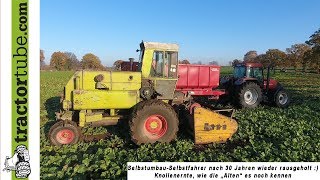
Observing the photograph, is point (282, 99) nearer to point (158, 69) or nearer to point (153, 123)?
point (158, 69)

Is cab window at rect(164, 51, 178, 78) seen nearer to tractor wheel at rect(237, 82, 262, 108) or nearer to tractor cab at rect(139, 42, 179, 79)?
tractor cab at rect(139, 42, 179, 79)

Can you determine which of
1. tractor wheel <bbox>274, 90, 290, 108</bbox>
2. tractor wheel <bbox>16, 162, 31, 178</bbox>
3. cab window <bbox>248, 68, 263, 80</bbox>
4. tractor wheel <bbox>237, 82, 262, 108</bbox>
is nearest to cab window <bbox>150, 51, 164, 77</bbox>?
tractor wheel <bbox>16, 162, 31, 178</bbox>

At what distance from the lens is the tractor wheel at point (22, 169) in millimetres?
4540

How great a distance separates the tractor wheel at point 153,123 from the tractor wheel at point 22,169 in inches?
135

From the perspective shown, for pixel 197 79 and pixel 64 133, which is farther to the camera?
pixel 197 79

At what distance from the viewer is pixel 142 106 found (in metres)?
7.81

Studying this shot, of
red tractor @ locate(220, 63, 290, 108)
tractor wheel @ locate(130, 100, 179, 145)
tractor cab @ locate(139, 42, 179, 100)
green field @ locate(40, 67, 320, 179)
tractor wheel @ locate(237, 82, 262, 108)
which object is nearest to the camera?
green field @ locate(40, 67, 320, 179)

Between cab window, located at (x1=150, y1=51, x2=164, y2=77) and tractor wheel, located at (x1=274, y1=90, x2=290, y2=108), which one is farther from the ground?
cab window, located at (x1=150, y1=51, x2=164, y2=77)

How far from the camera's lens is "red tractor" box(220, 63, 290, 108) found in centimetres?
1332

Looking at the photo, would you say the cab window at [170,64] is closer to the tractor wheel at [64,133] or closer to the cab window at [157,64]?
the cab window at [157,64]

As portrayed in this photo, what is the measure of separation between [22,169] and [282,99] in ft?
40.1

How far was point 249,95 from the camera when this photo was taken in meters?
13.5

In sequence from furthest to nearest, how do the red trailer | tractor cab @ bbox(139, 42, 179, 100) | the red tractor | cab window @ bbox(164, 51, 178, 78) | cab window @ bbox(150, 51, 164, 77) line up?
the red tractor < the red trailer < cab window @ bbox(164, 51, 178, 78) < cab window @ bbox(150, 51, 164, 77) < tractor cab @ bbox(139, 42, 179, 100)

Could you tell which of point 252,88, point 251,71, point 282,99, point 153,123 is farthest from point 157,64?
point 282,99
